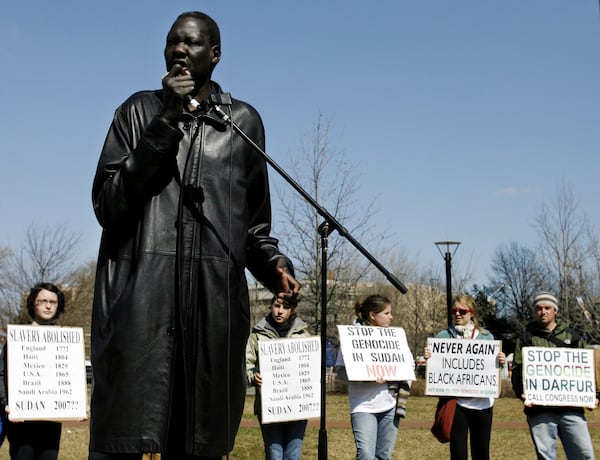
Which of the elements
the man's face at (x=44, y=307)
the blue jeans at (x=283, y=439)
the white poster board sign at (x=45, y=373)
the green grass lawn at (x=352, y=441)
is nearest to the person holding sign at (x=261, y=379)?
the blue jeans at (x=283, y=439)

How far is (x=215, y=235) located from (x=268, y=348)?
21.1 feet

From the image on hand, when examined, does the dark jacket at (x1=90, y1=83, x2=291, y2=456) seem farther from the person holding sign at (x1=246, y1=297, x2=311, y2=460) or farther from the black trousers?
the black trousers

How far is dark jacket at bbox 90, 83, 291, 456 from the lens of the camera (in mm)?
2520

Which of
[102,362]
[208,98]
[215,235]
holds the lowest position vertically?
[102,362]

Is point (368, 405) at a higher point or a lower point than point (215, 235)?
lower

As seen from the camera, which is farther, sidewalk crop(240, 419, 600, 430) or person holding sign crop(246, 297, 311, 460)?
sidewalk crop(240, 419, 600, 430)

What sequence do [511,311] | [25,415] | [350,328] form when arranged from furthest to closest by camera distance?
[511,311] → [350,328] → [25,415]

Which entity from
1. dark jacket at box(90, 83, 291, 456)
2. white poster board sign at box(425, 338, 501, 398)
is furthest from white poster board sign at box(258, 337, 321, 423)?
dark jacket at box(90, 83, 291, 456)

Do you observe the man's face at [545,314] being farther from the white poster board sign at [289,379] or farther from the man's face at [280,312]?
the man's face at [280,312]

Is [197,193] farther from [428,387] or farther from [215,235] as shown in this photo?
[428,387]

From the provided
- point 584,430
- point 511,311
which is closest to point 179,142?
point 584,430

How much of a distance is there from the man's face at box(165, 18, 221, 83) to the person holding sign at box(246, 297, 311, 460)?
5.74m

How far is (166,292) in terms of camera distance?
8.50 ft

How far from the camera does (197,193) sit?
271 cm
